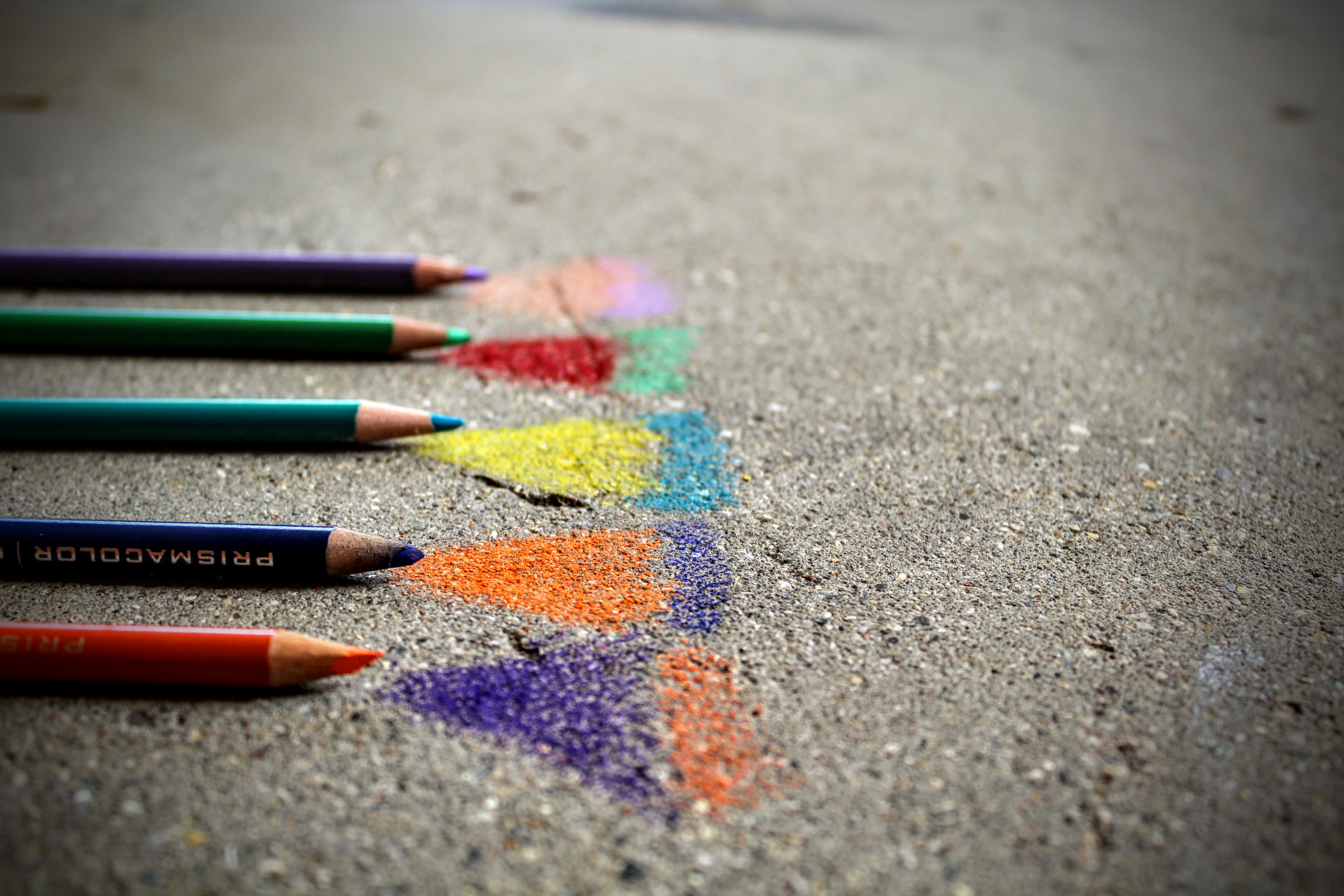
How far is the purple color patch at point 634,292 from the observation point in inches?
122

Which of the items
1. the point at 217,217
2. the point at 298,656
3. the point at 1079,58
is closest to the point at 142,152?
the point at 217,217

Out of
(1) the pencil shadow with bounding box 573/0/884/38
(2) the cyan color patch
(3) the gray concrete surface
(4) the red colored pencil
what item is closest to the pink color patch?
(3) the gray concrete surface

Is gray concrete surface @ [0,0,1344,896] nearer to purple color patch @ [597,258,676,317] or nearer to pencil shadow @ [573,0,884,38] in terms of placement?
purple color patch @ [597,258,676,317]

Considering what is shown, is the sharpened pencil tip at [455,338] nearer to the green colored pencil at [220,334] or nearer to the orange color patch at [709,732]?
the green colored pencil at [220,334]

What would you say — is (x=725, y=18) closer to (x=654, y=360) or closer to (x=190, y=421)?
(x=654, y=360)

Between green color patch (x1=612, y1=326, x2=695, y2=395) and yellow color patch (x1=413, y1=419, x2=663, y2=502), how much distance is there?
0.20 meters

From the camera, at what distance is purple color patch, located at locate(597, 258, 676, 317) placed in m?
3.10

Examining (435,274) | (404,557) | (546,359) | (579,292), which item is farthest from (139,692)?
(579,292)

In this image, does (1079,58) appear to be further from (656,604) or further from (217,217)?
(656,604)

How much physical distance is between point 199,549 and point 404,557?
1.37 ft

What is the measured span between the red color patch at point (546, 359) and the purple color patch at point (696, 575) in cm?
73

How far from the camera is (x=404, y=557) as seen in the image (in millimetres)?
1850

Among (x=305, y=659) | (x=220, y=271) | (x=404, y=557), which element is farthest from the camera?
(x=220, y=271)

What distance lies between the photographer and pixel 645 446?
2.44 metres
